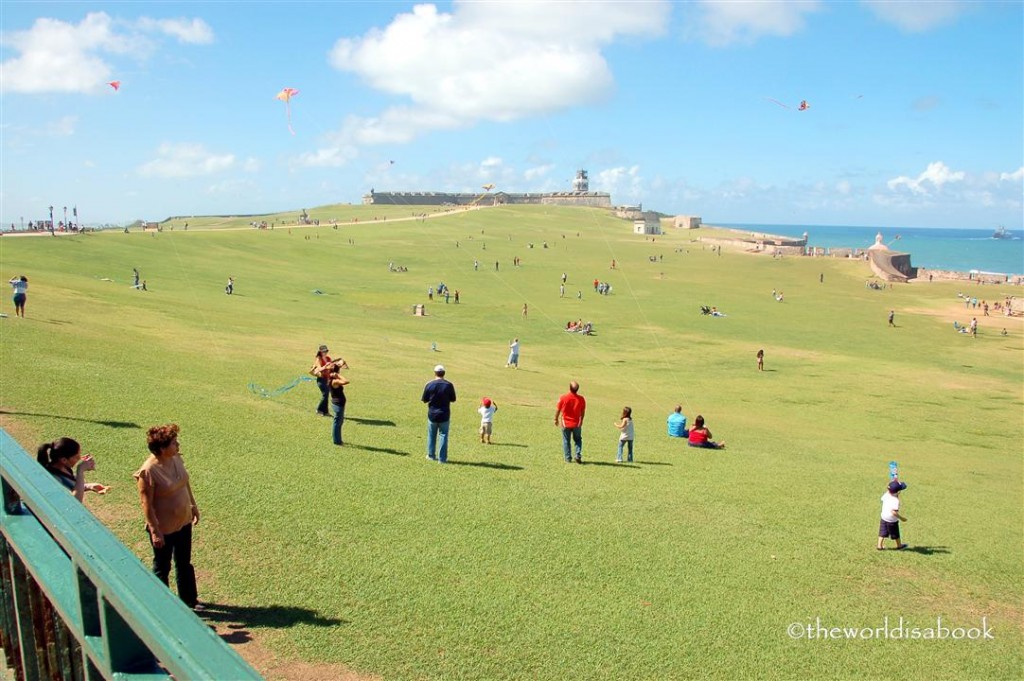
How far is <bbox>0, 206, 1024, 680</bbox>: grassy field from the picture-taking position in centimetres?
723

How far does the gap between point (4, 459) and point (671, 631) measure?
6.54 meters

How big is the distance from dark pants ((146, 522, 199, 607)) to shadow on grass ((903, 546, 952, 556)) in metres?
9.88

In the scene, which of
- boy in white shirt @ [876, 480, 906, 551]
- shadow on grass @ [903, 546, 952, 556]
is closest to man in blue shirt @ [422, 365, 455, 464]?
boy in white shirt @ [876, 480, 906, 551]

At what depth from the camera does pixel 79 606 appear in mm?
2219

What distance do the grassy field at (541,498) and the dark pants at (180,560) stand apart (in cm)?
45

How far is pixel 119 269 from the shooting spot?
137 ft

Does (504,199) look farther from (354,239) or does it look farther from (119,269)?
(119,269)

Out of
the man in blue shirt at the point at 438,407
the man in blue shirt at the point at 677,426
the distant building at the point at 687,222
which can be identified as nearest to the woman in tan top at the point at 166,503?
the man in blue shirt at the point at 438,407

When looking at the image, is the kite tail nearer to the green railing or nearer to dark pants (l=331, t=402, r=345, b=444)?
dark pants (l=331, t=402, r=345, b=444)

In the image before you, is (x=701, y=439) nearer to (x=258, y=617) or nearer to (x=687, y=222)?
(x=258, y=617)

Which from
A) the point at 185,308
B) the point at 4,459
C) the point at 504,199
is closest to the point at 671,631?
the point at 4,459

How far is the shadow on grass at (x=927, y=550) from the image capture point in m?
10.8

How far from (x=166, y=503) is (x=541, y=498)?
595 centimetres

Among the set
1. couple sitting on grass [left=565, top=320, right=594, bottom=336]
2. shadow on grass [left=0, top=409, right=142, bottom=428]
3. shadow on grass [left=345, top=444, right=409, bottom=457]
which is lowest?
shadow on grass [left=345, top=444, right=409, bottom=457]
